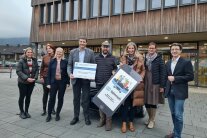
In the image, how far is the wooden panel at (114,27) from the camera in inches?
620

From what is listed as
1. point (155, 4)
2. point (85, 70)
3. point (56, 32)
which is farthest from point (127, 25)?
point (85, 70)

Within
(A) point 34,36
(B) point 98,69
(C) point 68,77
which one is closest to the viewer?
(B) point 98,69

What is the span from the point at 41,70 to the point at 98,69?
1.93m

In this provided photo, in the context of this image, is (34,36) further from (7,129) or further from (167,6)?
(7,129)

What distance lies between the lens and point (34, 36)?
21188 mm

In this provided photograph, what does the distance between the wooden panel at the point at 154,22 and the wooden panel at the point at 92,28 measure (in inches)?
168

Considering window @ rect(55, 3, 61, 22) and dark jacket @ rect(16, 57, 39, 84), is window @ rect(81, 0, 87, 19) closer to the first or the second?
window @ rect(55, 3, 61, 22)

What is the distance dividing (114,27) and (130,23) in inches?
50.6

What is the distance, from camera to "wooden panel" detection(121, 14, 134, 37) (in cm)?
1510

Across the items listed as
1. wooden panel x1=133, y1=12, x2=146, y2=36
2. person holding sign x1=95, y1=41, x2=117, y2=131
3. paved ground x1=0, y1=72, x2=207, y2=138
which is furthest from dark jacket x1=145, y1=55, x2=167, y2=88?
wooden panel x1=133, y1=12, x2=146, y2=36

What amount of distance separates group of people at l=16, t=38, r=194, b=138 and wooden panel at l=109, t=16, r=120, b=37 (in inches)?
408

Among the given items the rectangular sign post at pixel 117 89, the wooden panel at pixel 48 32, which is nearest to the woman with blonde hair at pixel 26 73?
the rectangular sign post at pixel 117 89

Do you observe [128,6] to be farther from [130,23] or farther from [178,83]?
[178,83]

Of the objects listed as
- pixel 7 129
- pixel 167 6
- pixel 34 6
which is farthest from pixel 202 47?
pixel 34 6
